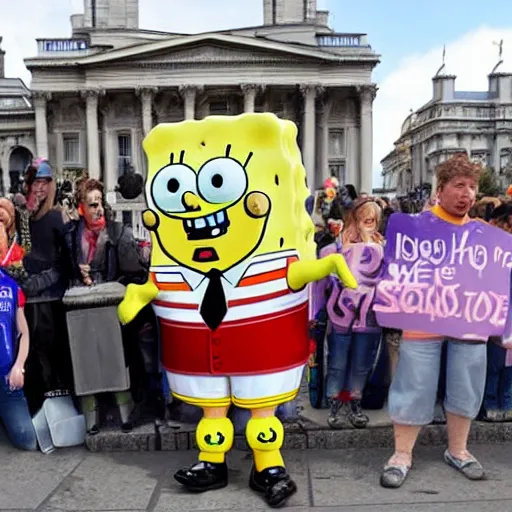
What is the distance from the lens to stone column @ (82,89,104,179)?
45500mm

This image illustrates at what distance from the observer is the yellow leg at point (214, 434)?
156 inches

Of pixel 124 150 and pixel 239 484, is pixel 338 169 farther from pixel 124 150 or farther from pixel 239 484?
pixel 239 484

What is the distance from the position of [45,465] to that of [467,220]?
298cm

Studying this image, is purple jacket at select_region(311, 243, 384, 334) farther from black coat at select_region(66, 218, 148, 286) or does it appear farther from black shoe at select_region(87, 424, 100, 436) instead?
black shoe at select_region(87, 424, 100, 436)

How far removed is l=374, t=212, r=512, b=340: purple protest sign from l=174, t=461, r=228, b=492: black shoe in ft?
4.41

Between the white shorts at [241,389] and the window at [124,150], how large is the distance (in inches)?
1763

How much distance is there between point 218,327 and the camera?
153 inches

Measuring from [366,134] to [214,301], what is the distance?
4452cm

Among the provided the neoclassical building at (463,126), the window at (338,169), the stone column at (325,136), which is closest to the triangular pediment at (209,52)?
the stone column at (325,136)

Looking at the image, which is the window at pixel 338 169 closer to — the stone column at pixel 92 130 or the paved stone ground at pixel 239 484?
the stone column at pixel 92 130

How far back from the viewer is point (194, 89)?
1786 inches

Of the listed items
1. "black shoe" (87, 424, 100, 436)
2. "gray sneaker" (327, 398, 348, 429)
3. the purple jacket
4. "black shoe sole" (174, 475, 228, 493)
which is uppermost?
the purple jacket

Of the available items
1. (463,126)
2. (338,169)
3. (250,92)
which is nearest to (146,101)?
(250,92)

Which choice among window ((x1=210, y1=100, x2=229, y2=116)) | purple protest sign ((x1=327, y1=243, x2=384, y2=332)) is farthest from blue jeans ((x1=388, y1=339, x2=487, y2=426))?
window ((x1=210, y1=100, x2=229, y2=116))
